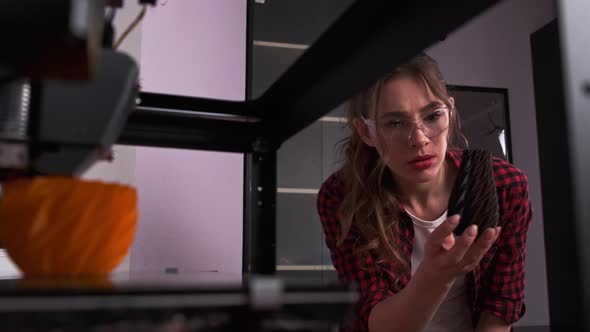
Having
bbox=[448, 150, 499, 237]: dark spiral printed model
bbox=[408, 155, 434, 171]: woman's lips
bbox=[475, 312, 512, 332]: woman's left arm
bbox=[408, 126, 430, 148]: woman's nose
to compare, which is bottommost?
bbox=[475, 312, 512, 332]: woman's left arm

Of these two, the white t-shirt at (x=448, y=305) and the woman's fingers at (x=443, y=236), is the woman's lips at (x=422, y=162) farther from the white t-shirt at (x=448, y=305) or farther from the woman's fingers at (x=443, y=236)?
the woman's fingers at (x=443, y=236)

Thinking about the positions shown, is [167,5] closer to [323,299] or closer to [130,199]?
[130,199]

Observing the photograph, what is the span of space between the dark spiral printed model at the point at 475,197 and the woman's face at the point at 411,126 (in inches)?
3.3

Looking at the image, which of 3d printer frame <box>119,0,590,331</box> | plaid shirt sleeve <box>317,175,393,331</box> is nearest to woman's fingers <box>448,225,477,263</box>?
3d printer frame <box>119,0,590,331</box>

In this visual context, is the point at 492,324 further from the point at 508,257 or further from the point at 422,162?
the point at 422,162

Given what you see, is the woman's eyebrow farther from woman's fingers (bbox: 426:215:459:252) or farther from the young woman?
woman's fingers (bbox: 426:215:459:252)

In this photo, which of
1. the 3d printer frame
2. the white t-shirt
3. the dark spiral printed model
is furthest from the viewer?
the white t-shirt

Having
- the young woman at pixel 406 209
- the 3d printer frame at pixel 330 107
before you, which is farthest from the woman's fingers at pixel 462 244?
the young woman at pixel 406 209

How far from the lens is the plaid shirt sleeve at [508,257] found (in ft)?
3.93

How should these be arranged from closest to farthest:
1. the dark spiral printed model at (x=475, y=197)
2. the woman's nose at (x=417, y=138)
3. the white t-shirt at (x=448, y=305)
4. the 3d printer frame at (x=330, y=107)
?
the 3d printer frame at (x=330, y=107)
the dark spiral printed model at (x=475, y=197)
the woman's nose at (x=417, y=138)
the white t-shirt at (x=448, y=305)

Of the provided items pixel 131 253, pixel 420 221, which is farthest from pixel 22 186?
pixel 131 253

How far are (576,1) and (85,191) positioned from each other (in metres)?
0.41

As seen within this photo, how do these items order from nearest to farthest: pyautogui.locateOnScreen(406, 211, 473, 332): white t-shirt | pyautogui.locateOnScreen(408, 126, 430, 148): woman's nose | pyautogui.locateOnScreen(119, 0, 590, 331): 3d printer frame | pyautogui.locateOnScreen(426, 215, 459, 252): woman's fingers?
pyautogui.locateOnScreen(119, 0, 590, 331): 3d printer frame, pyautogui.locateOnScreen(426, 215, 459, 252): woman's fingers, pyautogui.locateOnScreen(408, 126, 430, 148): woman's nose, pyautogui.locateOnScreen(406, 211, 473, 332): white t-shirt

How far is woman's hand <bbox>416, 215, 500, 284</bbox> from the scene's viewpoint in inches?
29.9
